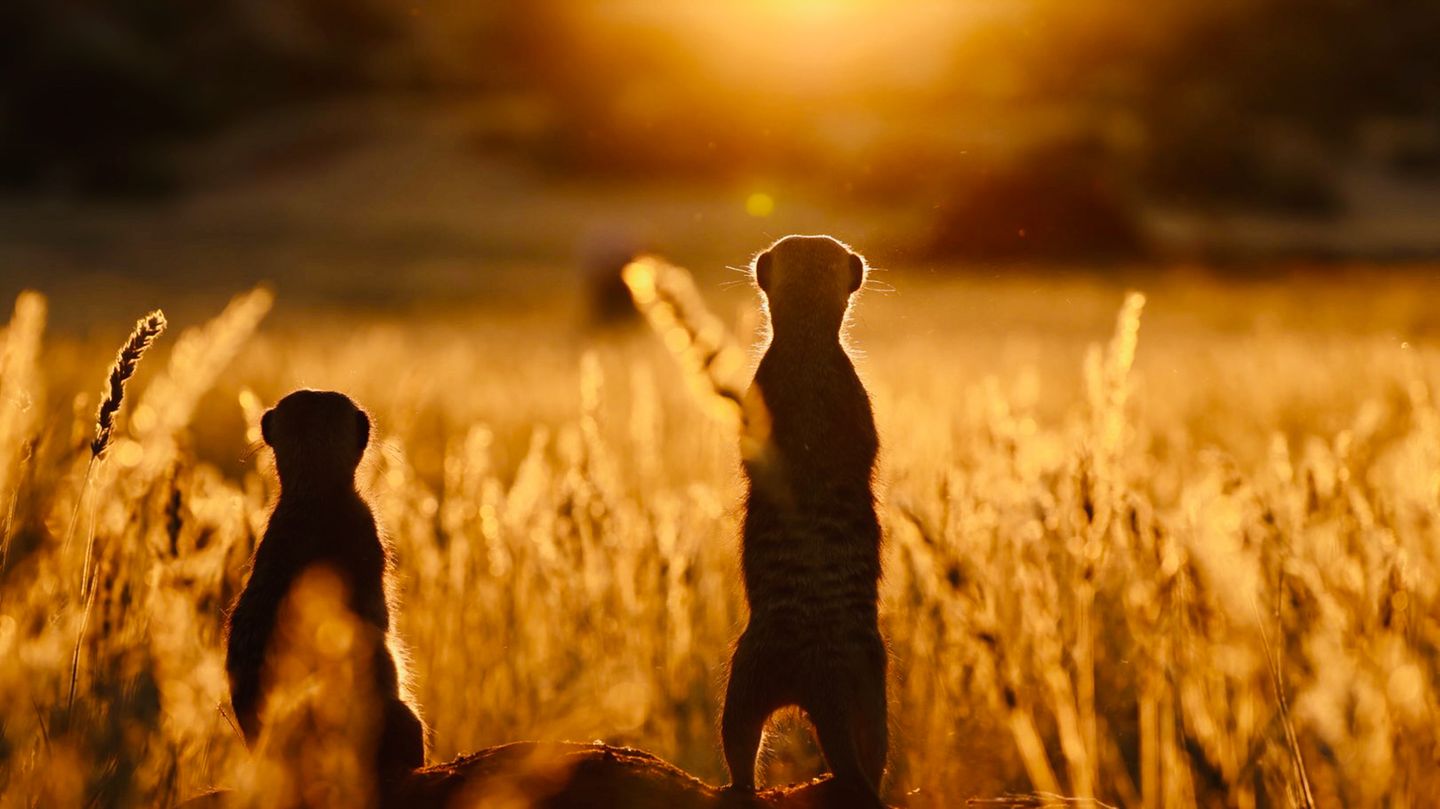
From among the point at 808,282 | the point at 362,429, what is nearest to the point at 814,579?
the point at 808,282

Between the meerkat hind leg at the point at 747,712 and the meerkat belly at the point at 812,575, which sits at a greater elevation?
the meerkat belly at the point at 812,575

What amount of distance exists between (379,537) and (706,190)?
2274 inches

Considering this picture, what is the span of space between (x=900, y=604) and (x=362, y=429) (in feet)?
7.36

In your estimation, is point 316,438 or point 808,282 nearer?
point 316,438

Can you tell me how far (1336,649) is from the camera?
3.44 metres

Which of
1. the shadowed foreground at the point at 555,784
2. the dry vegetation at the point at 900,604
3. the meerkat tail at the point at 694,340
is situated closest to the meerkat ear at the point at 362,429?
the dry vegetation at the point at 900,604

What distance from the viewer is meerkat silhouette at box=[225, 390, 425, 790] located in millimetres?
3436

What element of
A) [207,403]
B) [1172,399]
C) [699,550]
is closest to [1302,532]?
[699,550]

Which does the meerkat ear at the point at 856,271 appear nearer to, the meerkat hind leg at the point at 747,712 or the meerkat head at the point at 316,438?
the meerkat hind leg at the point at 747,712

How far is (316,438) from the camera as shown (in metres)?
3.94

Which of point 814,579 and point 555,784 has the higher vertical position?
point 814,579

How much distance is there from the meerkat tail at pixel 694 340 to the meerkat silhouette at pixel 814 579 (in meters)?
0.22

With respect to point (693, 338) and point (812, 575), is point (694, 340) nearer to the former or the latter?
point (693, 338)

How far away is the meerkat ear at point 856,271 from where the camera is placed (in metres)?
4.26
